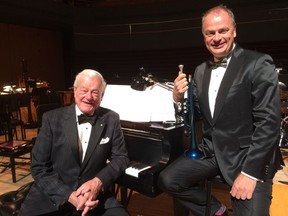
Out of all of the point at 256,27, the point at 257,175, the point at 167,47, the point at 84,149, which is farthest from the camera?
the point at 167,47

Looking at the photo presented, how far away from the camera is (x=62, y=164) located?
2100 mm

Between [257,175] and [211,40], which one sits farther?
[211,40]

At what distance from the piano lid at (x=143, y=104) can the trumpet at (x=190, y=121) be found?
222 mm

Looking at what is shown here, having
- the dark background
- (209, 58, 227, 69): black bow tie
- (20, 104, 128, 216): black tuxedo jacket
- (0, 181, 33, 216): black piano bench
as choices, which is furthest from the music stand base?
the dark background

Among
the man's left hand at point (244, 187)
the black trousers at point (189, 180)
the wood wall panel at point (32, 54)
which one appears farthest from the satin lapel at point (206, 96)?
the wood wall panel at point (32, 54)

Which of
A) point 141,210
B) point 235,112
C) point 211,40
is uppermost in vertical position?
point 211,40

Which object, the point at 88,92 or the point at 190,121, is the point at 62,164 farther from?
the point at 190,121

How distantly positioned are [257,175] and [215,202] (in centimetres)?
53

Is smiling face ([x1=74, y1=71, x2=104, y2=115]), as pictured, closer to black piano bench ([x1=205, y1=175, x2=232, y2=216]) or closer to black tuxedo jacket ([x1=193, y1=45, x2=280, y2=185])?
black tuxedo jacket ([x1=193, y1=45, x2=280, y2=185])

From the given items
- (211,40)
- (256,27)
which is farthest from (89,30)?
(211,40)

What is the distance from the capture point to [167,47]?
10164 mm

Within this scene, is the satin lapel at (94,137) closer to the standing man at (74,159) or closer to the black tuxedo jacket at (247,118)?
the standing man at (74,159)

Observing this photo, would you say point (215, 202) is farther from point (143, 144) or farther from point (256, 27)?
point (256, 27)

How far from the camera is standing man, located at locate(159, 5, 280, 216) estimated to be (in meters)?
1.86
